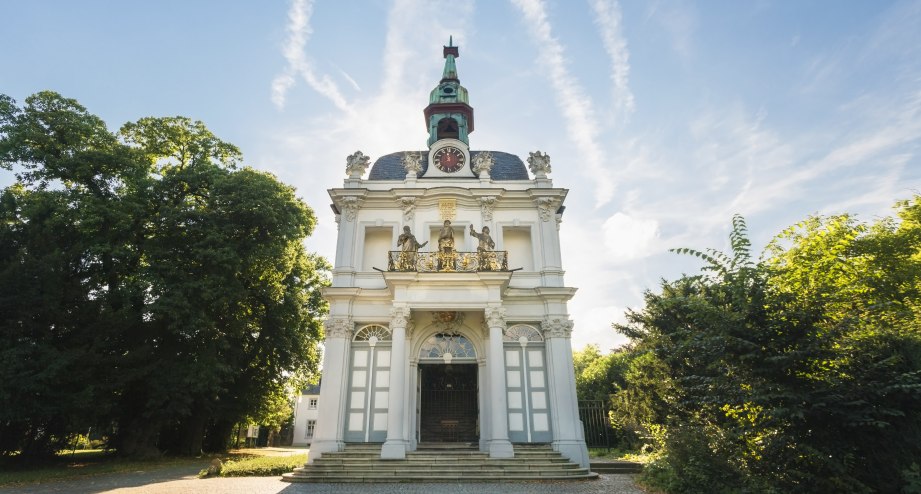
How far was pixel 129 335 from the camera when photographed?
1714 centimetres

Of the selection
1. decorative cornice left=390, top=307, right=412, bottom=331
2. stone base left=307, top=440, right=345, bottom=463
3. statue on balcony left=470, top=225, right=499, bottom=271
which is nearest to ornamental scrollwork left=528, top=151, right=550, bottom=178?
statue on balcony left=470, top=225, right=499, bottom=271

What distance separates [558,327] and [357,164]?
31.6ft

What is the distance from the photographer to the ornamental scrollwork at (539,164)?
17.9 metres

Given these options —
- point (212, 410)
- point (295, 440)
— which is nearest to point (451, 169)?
point (212, 410)

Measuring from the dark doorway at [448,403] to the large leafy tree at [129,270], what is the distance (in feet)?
25.3

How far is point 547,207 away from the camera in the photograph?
56.3ft

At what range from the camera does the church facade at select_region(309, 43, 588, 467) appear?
14094 mm

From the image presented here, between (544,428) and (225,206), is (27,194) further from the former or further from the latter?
(544,428)

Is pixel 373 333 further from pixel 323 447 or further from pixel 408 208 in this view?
pixel 408 208

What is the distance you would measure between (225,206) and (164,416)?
8.06 m

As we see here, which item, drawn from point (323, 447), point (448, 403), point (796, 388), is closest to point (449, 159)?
point (448, 403)

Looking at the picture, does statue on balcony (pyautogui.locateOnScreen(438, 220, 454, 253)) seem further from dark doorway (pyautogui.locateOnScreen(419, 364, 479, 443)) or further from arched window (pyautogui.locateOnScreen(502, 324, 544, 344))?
dark doorway (pyautogui.locateOnScreen(419, 364, 479, 443))

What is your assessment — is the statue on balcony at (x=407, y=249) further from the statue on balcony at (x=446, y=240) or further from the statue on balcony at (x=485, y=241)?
the statue on balcony at (x=485, y=241)

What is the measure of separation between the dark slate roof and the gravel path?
11.3 m
